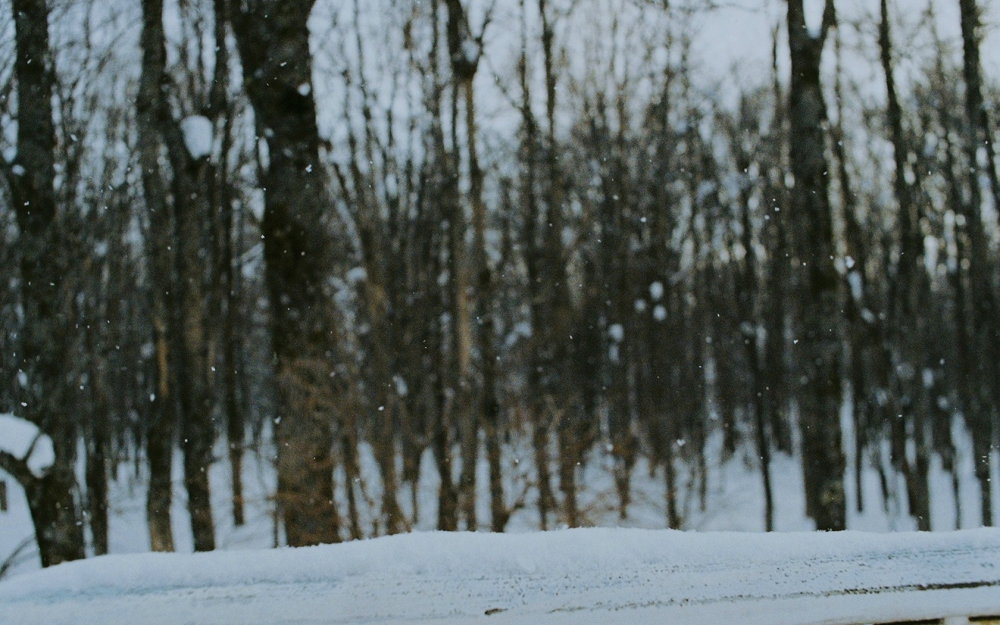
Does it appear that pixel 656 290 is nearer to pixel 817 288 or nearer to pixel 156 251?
pixel 817 288

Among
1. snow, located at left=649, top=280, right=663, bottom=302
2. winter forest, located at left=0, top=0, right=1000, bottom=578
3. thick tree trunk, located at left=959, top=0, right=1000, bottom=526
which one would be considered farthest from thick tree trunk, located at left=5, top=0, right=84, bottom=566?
snow, located at left=649, top=280, right=663, bottom=302

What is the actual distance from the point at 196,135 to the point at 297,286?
3962mm

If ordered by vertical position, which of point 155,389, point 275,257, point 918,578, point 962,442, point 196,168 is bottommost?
point 962,442

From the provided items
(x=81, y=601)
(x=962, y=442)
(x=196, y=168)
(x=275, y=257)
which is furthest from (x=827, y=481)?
(x=962, y=442)

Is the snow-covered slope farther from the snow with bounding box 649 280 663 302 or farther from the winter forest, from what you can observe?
the snow with bounding box 649 280 663 302

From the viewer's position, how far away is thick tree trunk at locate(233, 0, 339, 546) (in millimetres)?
7469

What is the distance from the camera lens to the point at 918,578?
7.54 ft

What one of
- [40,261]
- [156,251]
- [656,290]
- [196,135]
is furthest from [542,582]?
[656,290]

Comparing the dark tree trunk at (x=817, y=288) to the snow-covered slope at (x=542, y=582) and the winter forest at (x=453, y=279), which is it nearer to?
the winter forest at (x=453, y=279)

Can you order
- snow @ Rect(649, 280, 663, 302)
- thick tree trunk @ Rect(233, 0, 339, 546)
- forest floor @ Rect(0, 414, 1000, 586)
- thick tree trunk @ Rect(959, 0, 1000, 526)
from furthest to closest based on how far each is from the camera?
snow @ Rect(649, 280, 663, 302)
thick tree trunk @ Rect(959, 0, 1000, 526)
forest floor @ Rect(0, 414, 1000, 586)
thick tree trunk @ Rect(233, 0, 339, 546)

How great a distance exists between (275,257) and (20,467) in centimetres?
285

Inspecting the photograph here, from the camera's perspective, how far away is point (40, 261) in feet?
24.9

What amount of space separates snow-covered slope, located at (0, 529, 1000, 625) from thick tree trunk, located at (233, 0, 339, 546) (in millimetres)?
5174

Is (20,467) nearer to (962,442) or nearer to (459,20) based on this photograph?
(459,20)
